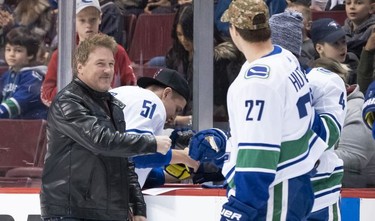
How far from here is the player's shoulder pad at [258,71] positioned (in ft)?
10.7

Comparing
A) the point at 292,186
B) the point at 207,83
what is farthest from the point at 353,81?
the point at 292,186

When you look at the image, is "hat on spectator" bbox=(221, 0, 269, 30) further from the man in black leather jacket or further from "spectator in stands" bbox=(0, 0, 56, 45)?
"spectator in stands" bbox=(0, 0, 56, 45)

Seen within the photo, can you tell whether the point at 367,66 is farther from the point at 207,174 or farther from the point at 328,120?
the point at 328,120

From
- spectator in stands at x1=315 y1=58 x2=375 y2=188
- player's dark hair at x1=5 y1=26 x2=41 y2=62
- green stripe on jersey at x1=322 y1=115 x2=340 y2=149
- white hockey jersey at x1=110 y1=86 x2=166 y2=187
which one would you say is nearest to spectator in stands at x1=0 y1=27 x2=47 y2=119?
player's dark hair at x1=5 y1=26 x2=41 y2=62

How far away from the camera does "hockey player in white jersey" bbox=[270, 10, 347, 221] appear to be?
12.6 feet

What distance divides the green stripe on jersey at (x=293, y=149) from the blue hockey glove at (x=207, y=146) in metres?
0.90

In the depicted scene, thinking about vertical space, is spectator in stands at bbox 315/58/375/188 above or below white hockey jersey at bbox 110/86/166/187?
below

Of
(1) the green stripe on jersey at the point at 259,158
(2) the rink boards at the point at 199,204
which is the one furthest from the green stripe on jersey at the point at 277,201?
(2) the rink boards at the point at 199,204

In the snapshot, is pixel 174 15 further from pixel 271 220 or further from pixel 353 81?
pixel 271 220

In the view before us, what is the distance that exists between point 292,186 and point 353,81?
1.66 m

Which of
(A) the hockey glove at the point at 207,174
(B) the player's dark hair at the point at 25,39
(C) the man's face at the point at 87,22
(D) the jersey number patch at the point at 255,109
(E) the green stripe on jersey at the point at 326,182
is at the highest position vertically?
(C) the man's face at the point at 87,22

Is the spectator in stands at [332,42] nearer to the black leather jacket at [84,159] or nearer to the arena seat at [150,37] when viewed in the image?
the arena seat at [150,37]

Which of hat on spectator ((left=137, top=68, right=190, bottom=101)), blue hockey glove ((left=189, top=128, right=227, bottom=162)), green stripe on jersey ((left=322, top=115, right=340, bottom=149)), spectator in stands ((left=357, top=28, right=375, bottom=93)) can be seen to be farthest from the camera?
spectator in stands ((left=357, top=28, right=375, bottom=93))

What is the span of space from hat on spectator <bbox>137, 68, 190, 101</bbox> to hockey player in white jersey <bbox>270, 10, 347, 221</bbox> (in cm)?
93
